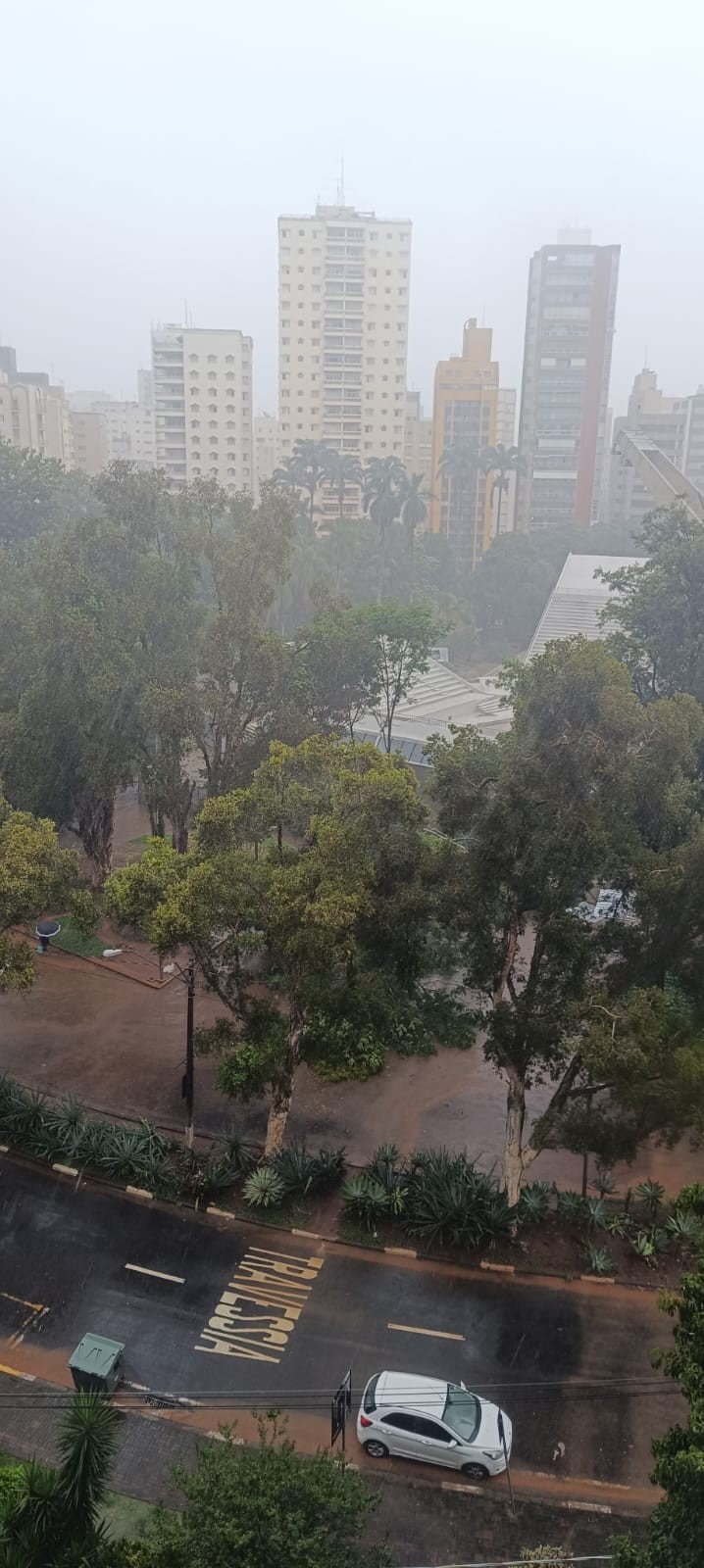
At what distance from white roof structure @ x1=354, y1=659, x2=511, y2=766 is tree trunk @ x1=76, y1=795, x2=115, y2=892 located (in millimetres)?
13919

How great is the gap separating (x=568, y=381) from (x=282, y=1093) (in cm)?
9383

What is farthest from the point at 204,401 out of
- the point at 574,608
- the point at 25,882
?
the point at 25,882

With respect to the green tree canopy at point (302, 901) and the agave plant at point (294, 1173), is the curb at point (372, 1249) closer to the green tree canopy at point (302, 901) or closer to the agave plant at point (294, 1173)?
the agave plant at point (294, 1173)

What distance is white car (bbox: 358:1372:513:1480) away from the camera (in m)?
11.8

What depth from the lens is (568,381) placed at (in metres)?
96.4

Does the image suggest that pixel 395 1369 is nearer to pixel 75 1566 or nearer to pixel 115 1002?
pixel 75 1566

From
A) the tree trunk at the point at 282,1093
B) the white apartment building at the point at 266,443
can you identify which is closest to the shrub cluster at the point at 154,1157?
the tree trunk at the point at 282,1093

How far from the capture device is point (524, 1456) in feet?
40.1

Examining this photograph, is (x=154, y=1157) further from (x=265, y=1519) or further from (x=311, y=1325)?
(x=265, y=1519)

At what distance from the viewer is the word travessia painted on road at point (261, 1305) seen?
44.8 feet

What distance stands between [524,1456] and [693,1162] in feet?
23.9

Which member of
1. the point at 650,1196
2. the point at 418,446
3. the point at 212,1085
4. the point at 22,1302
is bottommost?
the point at 212,1085

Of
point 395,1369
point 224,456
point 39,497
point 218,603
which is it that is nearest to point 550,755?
point 395,1369

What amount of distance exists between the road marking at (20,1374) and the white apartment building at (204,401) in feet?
276
